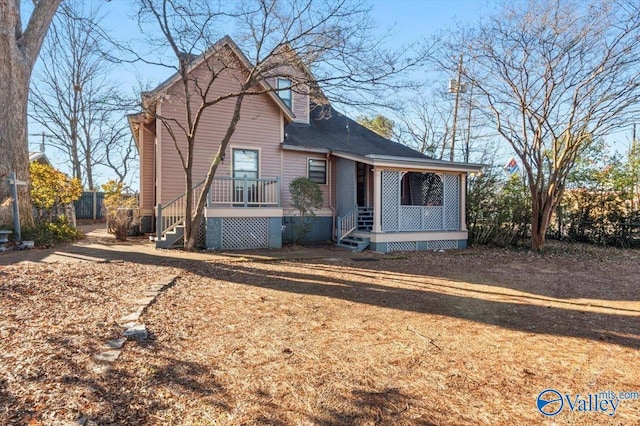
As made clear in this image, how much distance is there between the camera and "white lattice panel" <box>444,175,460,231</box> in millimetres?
12375

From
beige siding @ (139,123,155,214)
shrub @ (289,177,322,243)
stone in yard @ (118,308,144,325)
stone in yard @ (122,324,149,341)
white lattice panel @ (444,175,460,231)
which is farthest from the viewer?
beige siding @ (139,123,155,214)

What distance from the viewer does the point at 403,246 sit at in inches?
458

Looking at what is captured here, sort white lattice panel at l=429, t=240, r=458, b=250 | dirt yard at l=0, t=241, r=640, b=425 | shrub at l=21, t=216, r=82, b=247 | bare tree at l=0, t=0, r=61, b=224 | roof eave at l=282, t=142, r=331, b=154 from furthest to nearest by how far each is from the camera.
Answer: roof eave at l=282, t=142, r=331, b=154, white lattice panel at l=429, t=240, r=458, b=250, shrub at l=21, t=216, r=82, b=247, bare tree at l=0, t=0, r=61, b=224, dirt yard at l=0, t=241, r=640, b=425

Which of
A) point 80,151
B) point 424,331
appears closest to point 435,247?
point 424,331

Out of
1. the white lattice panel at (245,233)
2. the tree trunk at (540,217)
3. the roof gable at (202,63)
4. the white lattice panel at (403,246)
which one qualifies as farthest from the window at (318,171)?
the tree trunk at (540,217)

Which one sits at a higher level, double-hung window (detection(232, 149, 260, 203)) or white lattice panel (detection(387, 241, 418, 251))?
double-hung window (detection(232, 149, 260, 203))

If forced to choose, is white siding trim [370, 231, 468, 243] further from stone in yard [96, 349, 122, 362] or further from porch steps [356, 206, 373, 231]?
stone in yard [96, 349, 122, 362]

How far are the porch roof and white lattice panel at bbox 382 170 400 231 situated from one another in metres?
0.38

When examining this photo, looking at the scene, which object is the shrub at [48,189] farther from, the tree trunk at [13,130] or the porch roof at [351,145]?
the porch roof at [351,145]

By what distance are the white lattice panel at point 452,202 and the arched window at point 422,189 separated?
1.16ft

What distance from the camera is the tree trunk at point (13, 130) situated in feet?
29.6

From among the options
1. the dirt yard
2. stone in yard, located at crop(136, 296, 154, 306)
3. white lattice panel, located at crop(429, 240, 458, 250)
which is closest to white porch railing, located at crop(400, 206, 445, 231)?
white lattice panel, located at crop(429, 240, 458, 250)

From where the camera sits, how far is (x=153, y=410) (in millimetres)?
2281

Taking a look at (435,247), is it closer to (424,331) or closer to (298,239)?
(298,239)
